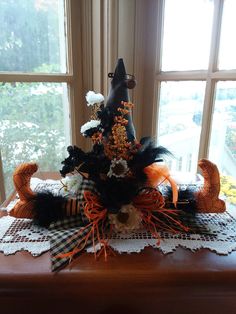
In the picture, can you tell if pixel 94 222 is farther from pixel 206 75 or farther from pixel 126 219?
pixel 206 75

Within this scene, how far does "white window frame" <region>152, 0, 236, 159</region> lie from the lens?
0.95 metres

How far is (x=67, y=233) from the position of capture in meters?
0.53

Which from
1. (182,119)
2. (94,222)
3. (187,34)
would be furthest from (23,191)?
(187,34)

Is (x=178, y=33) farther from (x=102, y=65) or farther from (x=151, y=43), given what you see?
(x=102, y=65)

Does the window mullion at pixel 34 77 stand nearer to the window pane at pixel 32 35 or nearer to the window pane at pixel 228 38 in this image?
the window pane at pixel 32 35

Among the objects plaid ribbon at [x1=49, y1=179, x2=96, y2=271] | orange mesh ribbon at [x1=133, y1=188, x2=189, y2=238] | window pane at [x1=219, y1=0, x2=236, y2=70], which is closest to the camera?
plaid ribbon at [x1=49, y1=179, x2=96, y2=271]

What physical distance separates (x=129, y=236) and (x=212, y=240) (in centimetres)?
18

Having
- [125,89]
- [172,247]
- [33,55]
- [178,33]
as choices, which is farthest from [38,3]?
[172,247]

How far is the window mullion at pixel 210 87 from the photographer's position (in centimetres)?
95

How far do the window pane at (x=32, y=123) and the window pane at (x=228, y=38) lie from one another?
78 cm

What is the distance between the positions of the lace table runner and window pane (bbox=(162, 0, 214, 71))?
76 centimetres

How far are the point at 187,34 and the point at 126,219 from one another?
0.93m

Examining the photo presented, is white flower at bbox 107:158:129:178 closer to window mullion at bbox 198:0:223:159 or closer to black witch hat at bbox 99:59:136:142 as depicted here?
black witch hat at bbox 99:59:136:142

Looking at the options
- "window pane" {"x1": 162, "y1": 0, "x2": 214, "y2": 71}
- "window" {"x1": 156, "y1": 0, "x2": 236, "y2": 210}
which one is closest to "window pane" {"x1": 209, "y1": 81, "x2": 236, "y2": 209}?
"window" {"x1": 156, "y1": 0, "x2": 236, "y2": 210}
